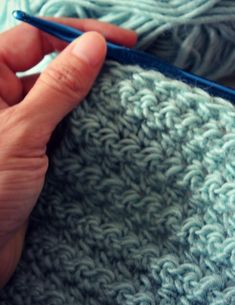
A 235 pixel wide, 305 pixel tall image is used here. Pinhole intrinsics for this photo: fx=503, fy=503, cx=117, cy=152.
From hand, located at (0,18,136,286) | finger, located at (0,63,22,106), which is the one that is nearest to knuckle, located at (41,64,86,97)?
hand, located at (0,18,136,286)

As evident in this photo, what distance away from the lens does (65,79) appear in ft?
1.99

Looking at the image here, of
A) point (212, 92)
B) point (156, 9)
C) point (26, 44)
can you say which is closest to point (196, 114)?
point (212, 92)

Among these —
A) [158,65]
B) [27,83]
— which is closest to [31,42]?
[27,83]

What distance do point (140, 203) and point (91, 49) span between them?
0.20 meters

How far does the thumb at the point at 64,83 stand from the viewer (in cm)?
60

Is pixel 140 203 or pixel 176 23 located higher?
pixel 176 23

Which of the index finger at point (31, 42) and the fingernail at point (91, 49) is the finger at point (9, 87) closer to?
the index finger at point (31, 42)

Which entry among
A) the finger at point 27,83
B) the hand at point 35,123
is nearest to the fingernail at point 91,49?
the hand at point 35,123

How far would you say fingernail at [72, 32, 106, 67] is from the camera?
61cm

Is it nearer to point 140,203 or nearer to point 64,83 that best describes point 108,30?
point 64,83

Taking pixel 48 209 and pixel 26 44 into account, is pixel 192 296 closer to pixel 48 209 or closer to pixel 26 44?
pixel 48 209

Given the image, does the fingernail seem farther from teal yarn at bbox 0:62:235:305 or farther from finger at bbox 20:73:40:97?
finger at bbox 20:73:40:97

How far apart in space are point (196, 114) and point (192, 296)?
8.5 inches

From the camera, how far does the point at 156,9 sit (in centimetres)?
67
